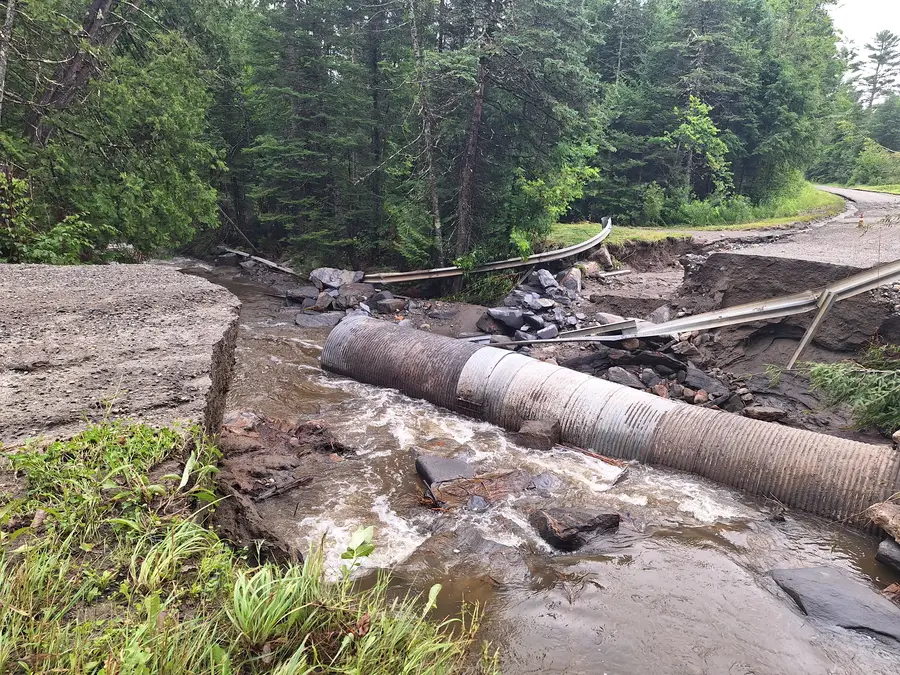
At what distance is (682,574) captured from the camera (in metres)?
4.27

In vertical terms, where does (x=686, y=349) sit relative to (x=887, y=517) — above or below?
above

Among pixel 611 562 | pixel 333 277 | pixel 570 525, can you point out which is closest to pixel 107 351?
pixel 570 525

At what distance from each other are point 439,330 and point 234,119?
13402 mm

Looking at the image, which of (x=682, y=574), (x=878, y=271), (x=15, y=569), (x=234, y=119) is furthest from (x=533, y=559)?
(x=234, y=119)

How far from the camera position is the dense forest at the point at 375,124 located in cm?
1070

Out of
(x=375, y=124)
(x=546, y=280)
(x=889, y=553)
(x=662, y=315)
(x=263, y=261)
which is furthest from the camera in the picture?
(x=263, y=261)

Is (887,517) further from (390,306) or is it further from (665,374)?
(390,306)

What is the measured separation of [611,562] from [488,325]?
7801 mm

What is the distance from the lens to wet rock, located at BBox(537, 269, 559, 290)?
1341 cm

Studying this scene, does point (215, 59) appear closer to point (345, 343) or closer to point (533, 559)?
point (345, 343)

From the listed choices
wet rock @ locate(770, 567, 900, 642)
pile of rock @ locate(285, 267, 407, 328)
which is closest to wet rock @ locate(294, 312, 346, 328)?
pile of rock @ locate(285, 267, 407, 328)

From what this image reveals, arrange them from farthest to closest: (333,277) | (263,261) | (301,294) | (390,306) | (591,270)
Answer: (263,261) → (333,277) → (591,270) → (301,294) → (390,306)

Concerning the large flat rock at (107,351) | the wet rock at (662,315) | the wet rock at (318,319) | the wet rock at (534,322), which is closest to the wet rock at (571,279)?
the wet rock at (534,322)

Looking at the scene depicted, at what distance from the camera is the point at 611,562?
4395 mm
